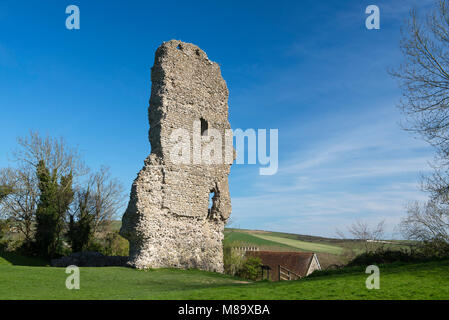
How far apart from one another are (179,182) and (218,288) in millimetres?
6443

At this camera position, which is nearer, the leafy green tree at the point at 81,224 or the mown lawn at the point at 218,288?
the mown lawn at the point at 218,288

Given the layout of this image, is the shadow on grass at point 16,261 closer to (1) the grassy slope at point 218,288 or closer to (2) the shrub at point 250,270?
(1) the grassy slope at point 218,288

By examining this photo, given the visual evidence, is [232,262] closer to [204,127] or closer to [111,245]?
[111,245]

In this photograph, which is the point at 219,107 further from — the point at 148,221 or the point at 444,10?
the point at 444,10

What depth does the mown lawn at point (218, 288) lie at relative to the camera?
605 centimetres

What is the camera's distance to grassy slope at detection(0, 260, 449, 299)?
6.05m

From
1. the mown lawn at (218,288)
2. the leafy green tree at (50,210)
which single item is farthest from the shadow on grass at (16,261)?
the mown lawn at (218,288)

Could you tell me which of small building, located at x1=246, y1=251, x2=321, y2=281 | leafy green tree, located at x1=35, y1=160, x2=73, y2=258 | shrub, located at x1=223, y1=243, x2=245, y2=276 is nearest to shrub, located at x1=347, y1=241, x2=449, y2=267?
shrub, located at x1=223, y1=243, x2=245, y2=276

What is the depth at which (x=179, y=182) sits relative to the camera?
1344cm
